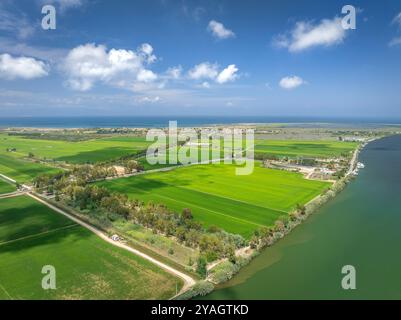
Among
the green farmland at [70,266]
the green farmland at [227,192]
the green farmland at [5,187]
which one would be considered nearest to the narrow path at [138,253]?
the green farmland at [70,266]

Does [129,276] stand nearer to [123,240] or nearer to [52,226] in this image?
[123,240]
